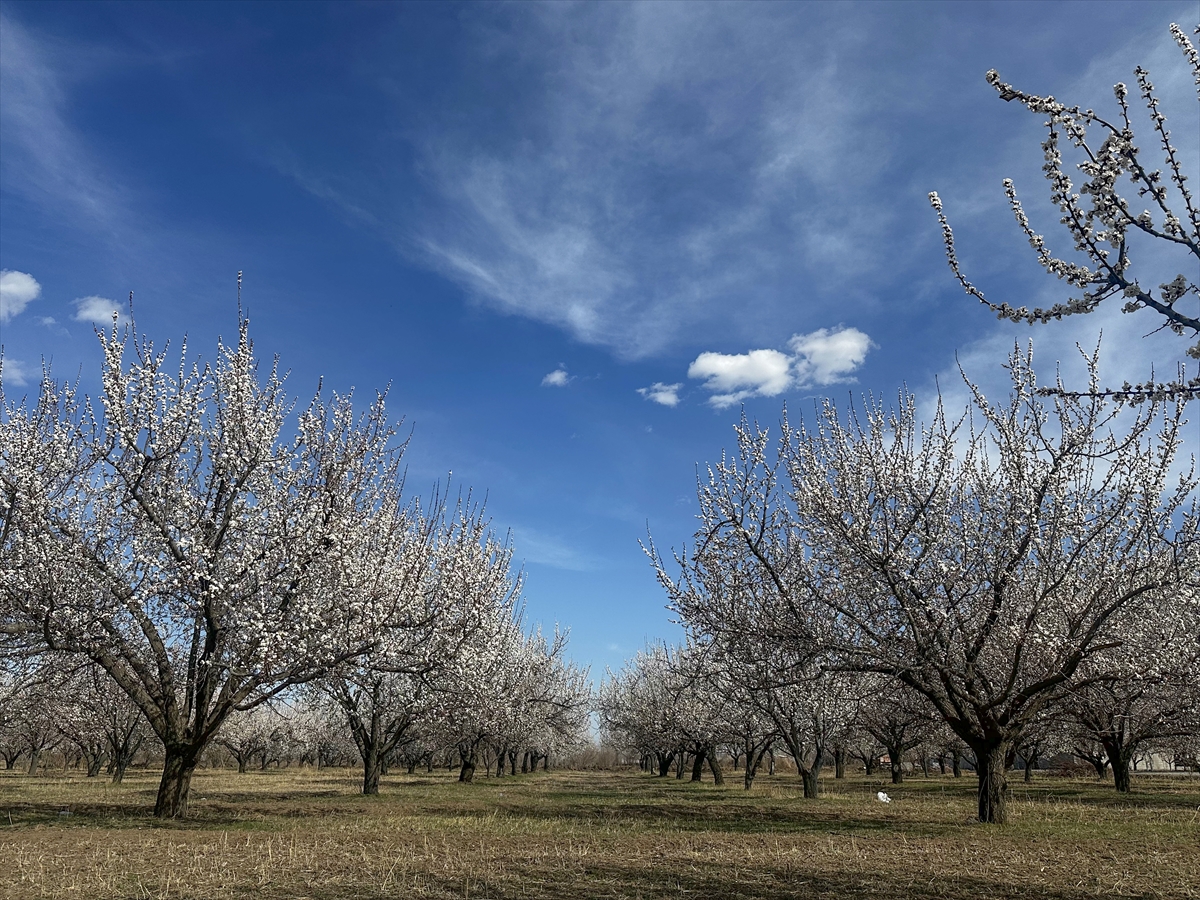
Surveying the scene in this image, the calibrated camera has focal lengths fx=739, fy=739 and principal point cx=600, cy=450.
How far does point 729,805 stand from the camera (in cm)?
2438

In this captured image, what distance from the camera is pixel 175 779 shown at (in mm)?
16156

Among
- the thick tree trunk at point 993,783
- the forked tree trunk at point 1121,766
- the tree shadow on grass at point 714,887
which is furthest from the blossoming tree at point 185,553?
the forked tree trunk at point 1121,766

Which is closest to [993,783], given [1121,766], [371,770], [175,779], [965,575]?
[965,575]

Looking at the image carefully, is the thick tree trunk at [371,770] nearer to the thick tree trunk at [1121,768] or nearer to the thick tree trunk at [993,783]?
the thick tree trunk at [993,783]

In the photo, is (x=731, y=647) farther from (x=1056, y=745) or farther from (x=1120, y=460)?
(x=1056, y=745)

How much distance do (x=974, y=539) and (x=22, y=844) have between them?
18.4 meters

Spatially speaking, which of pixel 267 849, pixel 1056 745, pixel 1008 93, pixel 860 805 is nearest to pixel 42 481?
pixel 267 849

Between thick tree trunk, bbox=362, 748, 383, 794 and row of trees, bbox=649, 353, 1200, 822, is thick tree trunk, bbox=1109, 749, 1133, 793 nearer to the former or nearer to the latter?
row of trees, bbox=649, 353, 1200, 822

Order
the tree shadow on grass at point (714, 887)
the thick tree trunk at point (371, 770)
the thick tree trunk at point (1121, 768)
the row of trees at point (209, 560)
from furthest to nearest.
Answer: the thick tree trunk at point (1121, 768)
the thick tree trunk at point (371, 770)
the row of trees at point (209, 560)
the tree shadow on grass at point (714, 887)

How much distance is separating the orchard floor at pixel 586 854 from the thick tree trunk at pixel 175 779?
485 millimetres

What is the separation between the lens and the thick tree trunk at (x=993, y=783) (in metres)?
15.7

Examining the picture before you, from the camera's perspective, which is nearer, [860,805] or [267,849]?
[267,849]

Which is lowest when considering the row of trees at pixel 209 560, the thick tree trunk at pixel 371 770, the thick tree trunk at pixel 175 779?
the thick tree trunk at pixel 371 770

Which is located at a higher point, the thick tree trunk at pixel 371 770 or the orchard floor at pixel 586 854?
the orchard floor at pixel 586 854
